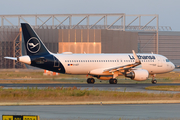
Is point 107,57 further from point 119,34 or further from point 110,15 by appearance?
point 110,15

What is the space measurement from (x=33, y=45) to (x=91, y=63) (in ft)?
26.7

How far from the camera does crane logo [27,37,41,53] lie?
44.4 metres

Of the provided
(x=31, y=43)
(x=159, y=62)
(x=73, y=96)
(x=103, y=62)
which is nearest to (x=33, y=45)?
(x=31, y=43)

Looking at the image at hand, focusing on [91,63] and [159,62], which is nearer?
[91,63]

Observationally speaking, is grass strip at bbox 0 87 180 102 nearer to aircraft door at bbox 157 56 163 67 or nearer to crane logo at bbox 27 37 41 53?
crane logo at bbox 27 37 41 53

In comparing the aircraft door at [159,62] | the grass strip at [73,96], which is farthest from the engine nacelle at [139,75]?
the grass strip at [73,96]

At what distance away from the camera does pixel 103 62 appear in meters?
46.6

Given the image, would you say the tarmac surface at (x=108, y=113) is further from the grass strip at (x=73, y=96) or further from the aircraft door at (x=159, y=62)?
the aircraft door at (x=159, y=62)

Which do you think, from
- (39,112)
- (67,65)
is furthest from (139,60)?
(39,112)

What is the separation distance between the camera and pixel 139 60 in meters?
43.9

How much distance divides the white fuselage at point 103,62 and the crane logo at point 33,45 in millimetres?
2605

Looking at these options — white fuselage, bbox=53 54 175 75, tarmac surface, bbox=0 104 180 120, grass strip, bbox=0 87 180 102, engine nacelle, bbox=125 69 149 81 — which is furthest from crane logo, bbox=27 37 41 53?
tarmac surface, bbox=0 104 180 120

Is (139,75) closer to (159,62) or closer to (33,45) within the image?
(159,62)

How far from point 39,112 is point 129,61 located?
101ft
